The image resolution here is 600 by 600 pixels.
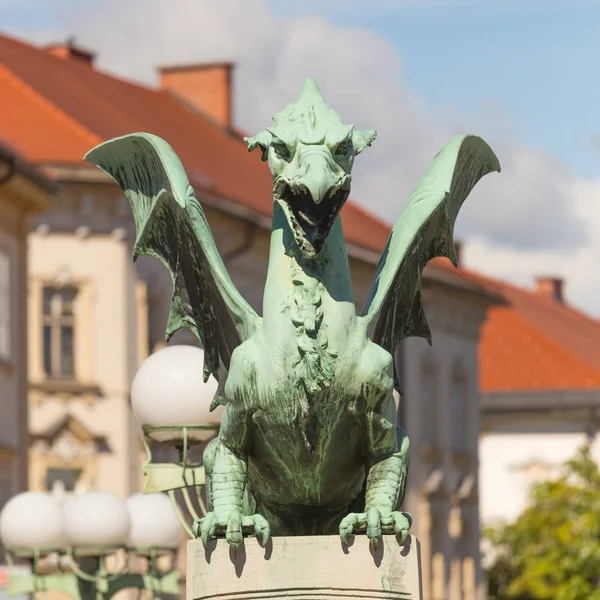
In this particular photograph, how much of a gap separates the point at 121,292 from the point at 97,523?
22065 millimetres

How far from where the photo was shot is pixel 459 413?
5059 cm

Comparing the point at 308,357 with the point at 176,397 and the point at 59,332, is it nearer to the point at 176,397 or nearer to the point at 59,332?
the point at 176,397

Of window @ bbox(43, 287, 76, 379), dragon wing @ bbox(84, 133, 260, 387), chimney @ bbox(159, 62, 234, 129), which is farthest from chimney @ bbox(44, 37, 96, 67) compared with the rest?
dragon wing @ bbox(84, 133, 260, 387)

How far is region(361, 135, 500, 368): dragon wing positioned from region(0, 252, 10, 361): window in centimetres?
2349

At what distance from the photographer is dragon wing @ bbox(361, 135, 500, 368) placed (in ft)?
22.9

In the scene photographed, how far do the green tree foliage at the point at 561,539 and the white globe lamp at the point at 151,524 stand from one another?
22860 mm

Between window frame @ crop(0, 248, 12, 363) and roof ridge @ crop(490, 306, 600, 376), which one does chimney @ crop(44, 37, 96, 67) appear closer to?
window frame @ crop(0, 248, 12, 363)

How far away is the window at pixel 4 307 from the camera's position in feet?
101

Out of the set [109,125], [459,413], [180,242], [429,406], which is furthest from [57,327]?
[180,242]

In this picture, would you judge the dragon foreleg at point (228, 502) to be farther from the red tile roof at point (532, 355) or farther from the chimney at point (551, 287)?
the chimney at point (551, 287)

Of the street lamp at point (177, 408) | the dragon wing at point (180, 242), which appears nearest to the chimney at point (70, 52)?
the street lamp at point (177, 408)

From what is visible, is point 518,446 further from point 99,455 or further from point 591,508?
point 99,455

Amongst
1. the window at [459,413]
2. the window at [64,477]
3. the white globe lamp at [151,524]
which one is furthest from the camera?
the window at [459,413]

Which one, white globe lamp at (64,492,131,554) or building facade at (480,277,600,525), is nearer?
white globe lamp at (64,492,131,554)
